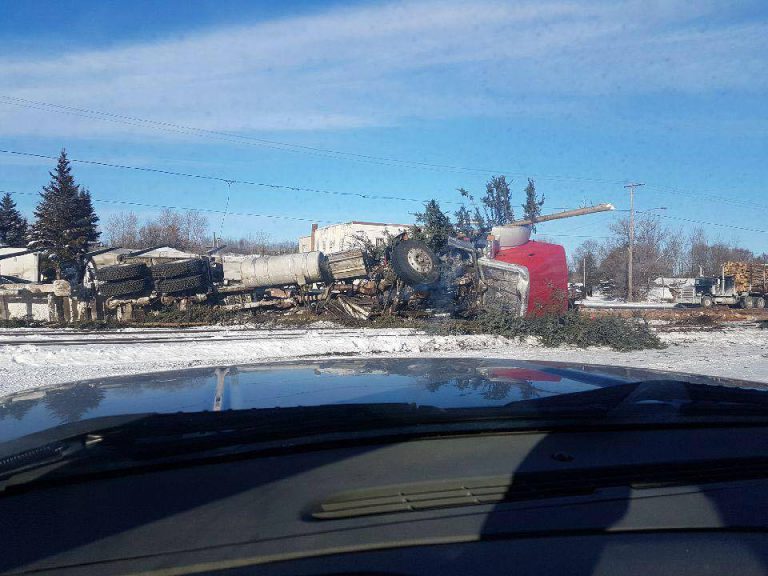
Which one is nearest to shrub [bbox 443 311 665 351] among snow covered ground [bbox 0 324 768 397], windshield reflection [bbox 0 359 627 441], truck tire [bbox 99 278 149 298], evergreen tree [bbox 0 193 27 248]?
snow covered ground [bbox 0 324 768 397]

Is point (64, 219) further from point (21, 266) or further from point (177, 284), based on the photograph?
point (177, 284)

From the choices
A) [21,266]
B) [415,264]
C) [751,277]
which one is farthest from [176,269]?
[751,277]

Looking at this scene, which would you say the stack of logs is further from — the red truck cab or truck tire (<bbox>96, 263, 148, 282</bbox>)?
Answer: truck tire (<bbox>96, 263, 148, 282</bbox>)

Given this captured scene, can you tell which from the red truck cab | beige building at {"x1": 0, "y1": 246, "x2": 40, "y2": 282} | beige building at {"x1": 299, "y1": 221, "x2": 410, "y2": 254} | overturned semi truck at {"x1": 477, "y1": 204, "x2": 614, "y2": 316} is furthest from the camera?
beige building at {"x1": 299, "y1": 221, "x2": 410, "y2": 254}

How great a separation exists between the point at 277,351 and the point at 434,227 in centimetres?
894

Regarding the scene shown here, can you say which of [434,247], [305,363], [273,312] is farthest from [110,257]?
[305,363]

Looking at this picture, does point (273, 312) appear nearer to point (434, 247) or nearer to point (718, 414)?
point (434, 247)

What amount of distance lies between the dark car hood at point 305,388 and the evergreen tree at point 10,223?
62.7 metres

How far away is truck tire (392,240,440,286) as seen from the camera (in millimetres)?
20391

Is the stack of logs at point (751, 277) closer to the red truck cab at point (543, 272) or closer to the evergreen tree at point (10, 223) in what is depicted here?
the red truck cab at point (543, 272)

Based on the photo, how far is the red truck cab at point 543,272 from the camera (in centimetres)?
1731

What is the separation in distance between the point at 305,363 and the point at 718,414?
7.84ft

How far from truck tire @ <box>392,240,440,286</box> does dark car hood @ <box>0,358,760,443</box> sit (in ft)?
53.1

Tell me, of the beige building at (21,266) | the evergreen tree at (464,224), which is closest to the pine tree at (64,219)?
the beige building at (21,266)
